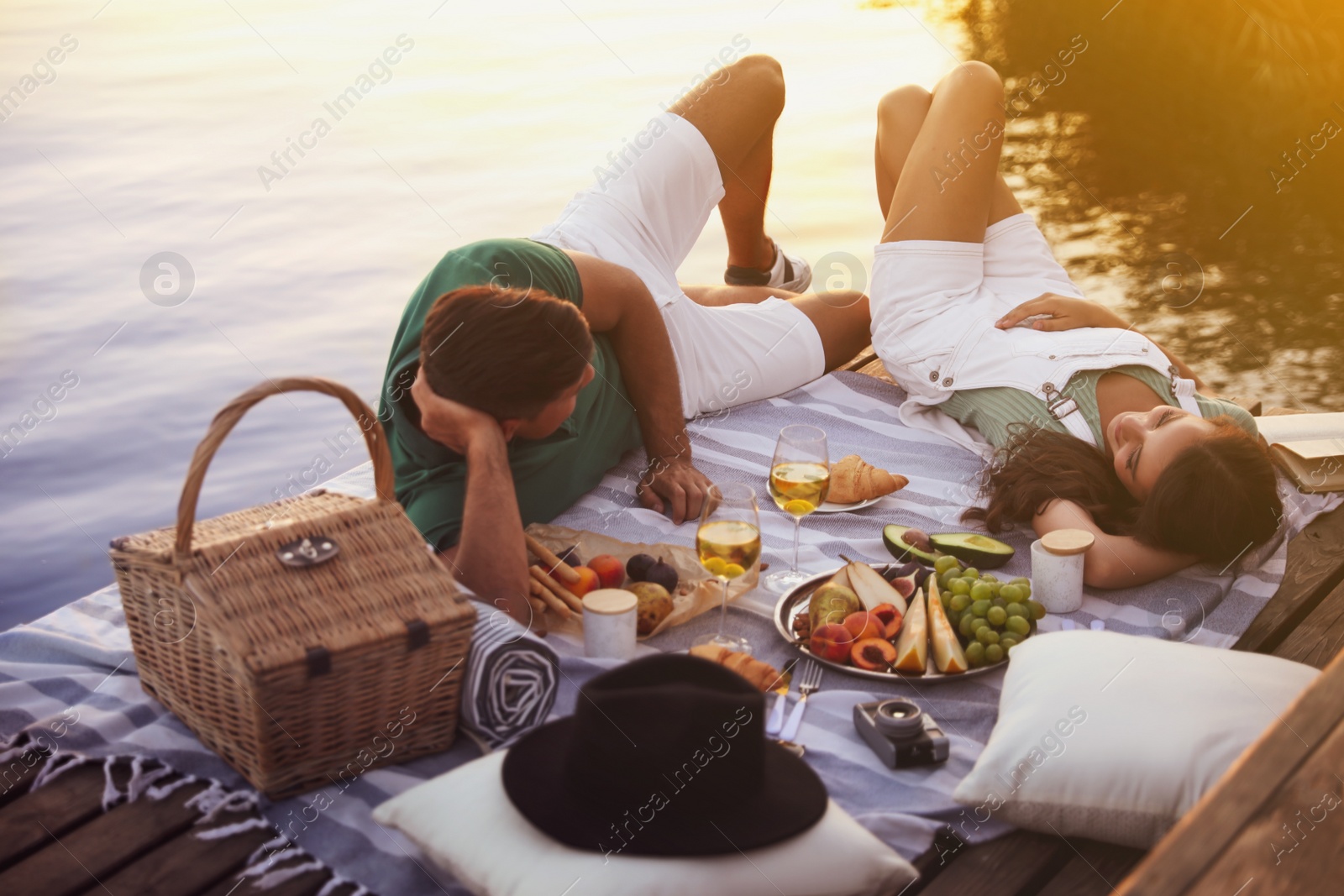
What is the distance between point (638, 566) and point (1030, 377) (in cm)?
122

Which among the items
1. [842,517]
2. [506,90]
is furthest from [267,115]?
[842,517]

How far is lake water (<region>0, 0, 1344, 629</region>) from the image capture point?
351 cm

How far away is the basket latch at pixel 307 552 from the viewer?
1.58 metres

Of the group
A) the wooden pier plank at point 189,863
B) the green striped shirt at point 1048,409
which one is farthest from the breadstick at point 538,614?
the green striped shirt at point 1048,409

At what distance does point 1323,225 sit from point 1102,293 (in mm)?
1571

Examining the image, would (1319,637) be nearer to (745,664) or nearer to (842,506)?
(842,506)

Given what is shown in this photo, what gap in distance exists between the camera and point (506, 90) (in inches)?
271

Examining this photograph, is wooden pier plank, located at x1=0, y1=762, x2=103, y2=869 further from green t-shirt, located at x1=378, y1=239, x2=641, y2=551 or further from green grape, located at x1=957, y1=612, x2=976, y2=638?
green grape, located at x1=957, y1=612, x2=976, y2=638

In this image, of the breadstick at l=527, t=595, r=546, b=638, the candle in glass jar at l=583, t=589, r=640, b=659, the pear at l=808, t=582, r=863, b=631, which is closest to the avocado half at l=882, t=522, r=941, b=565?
the pear at l=808, t=582, r=863, b=631

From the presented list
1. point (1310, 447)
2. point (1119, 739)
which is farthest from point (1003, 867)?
point (1310, 447)

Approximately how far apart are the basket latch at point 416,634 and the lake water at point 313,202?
54.9 inches

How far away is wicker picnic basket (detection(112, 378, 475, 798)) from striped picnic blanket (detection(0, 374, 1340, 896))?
0.07 metres

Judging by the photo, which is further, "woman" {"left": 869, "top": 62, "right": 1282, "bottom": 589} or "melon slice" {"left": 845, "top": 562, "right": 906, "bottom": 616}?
"woman" {"left": 869, "top": 62, "right": 1282, "bottom": 589}

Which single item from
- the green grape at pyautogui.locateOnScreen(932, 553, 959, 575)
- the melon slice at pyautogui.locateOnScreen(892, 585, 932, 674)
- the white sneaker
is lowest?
the melon slice at pyautogui.locateOnScreen(892, 585, 932, 674)
